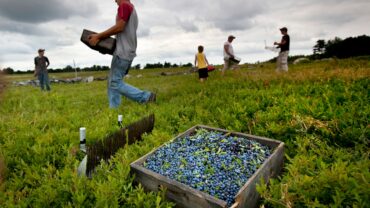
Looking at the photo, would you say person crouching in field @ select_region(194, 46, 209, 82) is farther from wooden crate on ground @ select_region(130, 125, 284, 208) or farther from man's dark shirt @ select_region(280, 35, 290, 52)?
wooden crate on ground @ select_region(130, 125, 284, 208)

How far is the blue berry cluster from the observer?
8.40 ft

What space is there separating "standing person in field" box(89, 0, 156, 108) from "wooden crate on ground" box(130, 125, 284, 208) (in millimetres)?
3649

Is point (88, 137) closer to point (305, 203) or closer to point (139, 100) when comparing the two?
point (139, 100)

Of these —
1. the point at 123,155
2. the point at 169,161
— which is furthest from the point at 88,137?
the point at 169,161

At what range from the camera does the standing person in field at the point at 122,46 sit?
5910mm

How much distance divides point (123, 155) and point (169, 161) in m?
0.69

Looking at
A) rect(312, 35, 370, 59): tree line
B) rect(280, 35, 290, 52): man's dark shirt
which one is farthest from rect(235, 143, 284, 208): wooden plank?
rect(312, 35, 370, 59): tree line

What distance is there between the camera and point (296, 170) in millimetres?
2613

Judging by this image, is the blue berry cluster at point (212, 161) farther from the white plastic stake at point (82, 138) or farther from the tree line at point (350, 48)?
the tree line at point (350, 48)

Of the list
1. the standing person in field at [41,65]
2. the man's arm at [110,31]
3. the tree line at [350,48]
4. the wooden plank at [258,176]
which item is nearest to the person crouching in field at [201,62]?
the man's arm at [110,31]

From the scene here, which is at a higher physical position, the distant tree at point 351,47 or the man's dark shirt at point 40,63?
the distant tree at point 351,47

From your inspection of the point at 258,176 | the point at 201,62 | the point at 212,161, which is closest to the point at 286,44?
the point at 201,62

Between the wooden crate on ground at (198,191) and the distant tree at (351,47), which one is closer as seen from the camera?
the wooden crate on ground at (198,191)

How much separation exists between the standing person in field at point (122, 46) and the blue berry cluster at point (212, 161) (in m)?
3.26
